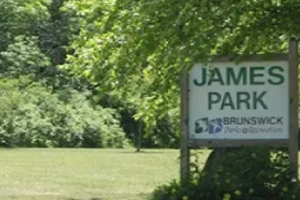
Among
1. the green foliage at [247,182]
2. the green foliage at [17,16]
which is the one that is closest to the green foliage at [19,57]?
the green foliage at [17,16]

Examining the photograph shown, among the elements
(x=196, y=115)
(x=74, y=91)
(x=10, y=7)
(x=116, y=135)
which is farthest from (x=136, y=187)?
(x=74, y=91)

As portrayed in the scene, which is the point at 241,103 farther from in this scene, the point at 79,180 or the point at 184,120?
the point at 79,180

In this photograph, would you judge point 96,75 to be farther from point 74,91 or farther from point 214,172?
point 74,91

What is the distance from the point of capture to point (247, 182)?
10.1 m

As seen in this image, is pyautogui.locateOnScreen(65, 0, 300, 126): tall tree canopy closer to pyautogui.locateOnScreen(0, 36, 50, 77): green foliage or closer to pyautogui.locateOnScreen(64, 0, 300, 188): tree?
pyautogui.locateOnScreen(64, 0, 300, 188): tree

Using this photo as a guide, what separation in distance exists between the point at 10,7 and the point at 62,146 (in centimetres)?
784

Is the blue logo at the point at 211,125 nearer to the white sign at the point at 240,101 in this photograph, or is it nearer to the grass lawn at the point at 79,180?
the white sign at the point at 240,101

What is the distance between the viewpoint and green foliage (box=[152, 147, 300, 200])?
1009cm

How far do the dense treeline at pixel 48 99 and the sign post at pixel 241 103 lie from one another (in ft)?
89.7

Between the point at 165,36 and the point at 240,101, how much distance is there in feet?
4.28

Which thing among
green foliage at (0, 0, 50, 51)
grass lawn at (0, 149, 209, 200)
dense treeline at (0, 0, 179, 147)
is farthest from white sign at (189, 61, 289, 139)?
green foliage at (0, 0, 50, 51)

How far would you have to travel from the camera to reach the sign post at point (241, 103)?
10883 mm

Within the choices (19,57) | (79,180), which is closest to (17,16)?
(19,57)

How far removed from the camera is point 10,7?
3953cm
